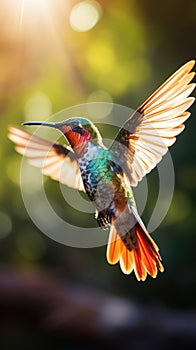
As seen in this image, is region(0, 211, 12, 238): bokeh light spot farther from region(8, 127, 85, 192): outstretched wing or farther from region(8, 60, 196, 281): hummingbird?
region(8, 60, 196, 281): hummingbird

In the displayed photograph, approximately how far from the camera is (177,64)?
193 cm

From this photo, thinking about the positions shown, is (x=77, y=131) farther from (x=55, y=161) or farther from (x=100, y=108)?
(x=100, y=108)

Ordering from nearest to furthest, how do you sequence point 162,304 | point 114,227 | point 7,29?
1. point 114,227
2. point 7,29
3. point 162,304

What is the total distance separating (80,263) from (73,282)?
0.08 metres

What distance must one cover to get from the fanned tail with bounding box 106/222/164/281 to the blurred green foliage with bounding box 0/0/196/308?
1.33 m

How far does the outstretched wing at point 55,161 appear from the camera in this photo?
1.75 ft

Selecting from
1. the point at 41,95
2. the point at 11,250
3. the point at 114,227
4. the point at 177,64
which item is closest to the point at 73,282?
the point at 11,250

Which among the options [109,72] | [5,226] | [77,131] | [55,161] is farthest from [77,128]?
[5,226]

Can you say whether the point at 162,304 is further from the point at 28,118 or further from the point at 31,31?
the point at 31,31

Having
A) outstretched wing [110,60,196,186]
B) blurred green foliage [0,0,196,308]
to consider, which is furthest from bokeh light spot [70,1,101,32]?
outstretched wing [110,60,196,186]

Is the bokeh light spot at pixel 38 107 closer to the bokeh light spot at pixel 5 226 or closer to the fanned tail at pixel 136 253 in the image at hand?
the bokeh light spot at pixel 5 226

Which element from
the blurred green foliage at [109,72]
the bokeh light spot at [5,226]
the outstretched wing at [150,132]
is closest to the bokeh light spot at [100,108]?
the blurred green foliage at [109,72]

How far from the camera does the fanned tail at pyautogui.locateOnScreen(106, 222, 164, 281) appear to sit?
14.8 inches

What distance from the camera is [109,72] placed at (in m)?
1.89
